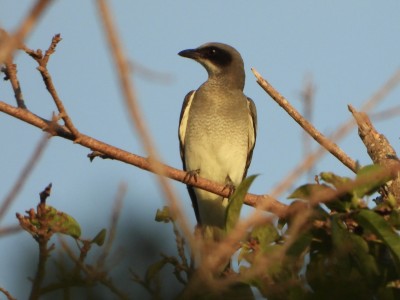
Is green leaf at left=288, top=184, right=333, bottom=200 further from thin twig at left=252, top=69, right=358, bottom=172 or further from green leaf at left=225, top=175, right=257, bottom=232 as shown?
thin twig at left=252, top=69, right=358, bottom=172

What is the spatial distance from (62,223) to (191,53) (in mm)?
5952

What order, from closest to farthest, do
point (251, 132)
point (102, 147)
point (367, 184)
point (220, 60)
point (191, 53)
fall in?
point (367, 184) → point (102, 147) → point (251, 132) → point (191, 53) → point (220, 60)

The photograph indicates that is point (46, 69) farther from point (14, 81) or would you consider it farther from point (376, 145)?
point (376, 145)

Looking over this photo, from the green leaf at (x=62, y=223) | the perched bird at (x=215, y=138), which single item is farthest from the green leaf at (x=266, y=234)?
the perched bird at (x=215, y=138)

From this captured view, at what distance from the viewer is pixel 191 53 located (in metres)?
8.27

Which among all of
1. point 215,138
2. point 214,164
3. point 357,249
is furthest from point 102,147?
point 215,138

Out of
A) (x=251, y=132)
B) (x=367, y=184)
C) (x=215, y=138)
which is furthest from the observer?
(x=251, y=132)

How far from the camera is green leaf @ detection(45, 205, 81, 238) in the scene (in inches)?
93.1

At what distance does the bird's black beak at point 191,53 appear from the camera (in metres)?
8.16

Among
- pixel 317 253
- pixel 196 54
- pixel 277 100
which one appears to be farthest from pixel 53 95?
pixel 196 54

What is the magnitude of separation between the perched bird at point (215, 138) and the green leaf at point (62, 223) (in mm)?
4190

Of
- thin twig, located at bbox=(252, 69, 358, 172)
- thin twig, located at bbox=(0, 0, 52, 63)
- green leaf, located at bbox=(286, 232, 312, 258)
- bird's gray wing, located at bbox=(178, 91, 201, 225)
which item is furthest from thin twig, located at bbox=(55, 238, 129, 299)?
bird's gray wing, located at bbox=(178, 91, 201, 225)

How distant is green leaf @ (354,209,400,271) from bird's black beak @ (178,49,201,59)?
5.70 metres

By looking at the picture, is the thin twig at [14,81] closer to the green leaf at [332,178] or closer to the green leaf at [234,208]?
the green leaf at [234,208]
